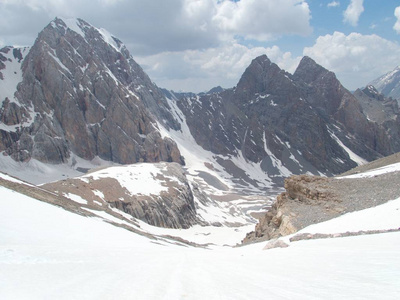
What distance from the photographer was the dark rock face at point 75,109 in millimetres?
144625

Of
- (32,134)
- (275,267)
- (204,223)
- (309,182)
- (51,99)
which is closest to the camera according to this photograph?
(275,267)

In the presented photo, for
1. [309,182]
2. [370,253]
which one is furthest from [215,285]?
[309,182]

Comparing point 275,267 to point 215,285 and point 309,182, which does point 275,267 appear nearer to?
point 215,285

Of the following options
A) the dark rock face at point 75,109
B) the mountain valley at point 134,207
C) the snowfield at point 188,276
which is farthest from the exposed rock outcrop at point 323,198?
the dark rock face at point 75,109

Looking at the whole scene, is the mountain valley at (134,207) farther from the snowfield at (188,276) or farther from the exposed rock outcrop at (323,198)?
the exposed rock outcrop at (323,198)

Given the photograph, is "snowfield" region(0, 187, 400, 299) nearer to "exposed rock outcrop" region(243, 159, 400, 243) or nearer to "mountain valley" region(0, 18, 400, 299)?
"mountain valley" region(0, 18, 400, 299)

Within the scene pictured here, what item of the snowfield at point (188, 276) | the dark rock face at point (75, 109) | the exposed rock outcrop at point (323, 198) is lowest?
the snowfield at point (188, 276)

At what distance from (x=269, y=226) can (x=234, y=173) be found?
165201mm

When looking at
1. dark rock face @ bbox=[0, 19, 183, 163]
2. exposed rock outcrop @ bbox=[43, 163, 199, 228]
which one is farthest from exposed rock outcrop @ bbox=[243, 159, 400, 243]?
dark rock face @ bbox=[0, 19, 183, 163]

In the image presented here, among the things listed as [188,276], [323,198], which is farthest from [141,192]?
[188,276]

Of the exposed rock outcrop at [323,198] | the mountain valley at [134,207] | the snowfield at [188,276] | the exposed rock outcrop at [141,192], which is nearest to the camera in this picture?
the snowfield at [188,276]

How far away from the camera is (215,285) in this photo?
6.96m

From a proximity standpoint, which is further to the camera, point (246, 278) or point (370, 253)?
point (370, 253)

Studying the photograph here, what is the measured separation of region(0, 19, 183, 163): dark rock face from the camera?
145 m
